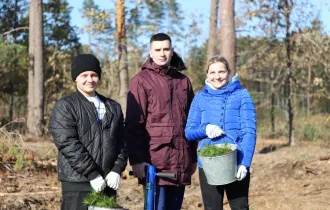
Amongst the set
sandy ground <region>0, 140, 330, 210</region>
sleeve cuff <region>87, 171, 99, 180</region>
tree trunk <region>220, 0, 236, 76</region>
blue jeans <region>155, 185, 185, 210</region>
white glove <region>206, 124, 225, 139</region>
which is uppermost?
tree trunk <region>220, 0, 236, 76</region>

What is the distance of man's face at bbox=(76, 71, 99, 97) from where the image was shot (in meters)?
3.79

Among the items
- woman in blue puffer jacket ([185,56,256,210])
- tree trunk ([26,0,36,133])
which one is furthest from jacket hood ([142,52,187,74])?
tree trunk ([26,0,36,133])

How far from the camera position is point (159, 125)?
4.18 metres

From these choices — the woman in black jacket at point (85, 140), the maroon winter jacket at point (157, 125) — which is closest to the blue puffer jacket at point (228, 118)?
the maroon winter jacket at point (157, 125)

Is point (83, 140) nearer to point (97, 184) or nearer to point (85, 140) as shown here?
point (85, 140)

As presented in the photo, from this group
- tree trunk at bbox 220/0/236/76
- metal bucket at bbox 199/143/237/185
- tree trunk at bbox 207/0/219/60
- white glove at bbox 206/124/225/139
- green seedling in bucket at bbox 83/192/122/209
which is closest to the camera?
green seedling in bucket at bbox 83/192/122/209

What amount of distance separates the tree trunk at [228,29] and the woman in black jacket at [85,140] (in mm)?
7606

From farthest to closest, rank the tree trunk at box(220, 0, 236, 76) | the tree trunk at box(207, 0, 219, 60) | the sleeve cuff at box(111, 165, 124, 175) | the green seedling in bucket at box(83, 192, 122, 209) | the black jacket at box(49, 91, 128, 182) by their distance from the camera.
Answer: the tree trunk at box(207, 0, 219, 60) → the tree trunk at box(220, 0, 236, 76) → the sleeve cuff at box(111, 165, 124, 175) → the black jacket at box(49, 91, 128, 182) → the green seedling in bucket at box(83, 192, 122, 209)

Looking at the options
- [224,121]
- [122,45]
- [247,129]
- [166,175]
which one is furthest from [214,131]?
[122,45]

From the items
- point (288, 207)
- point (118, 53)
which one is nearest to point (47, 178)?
point (288, 207)

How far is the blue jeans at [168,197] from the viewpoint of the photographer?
13.7 ft

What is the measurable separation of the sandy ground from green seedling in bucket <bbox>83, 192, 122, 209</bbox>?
3363 millimetres

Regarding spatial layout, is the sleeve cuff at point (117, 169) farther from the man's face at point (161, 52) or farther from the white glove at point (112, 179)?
the man's face at point (161, 52)

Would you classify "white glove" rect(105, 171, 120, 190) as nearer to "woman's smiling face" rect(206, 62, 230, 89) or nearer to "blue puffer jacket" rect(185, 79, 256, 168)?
"blue puffer jacket" rect(185, 79, 256, 168)
